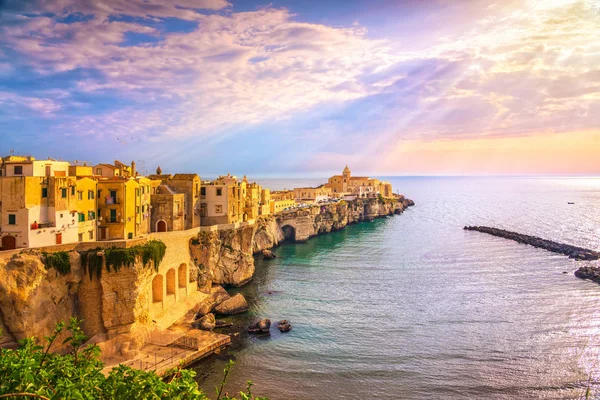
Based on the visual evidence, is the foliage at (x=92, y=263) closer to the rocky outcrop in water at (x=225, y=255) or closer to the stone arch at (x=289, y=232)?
the rocky outcrop in water at (x=225, y=255)

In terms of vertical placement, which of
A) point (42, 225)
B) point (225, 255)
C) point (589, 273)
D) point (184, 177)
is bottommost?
point (589, 273)

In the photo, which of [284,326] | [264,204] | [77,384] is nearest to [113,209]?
[284,326]

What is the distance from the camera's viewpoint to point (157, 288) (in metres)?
30.5

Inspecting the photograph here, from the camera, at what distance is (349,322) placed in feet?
103

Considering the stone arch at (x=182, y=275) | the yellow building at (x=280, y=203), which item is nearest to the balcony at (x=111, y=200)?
the stone arch at (x=182, y=275)

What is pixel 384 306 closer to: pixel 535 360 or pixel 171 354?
pixel 535 360

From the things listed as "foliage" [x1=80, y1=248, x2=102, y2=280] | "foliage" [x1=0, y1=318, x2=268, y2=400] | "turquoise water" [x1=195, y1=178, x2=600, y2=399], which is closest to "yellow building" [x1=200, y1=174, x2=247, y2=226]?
"turquoise water" [x1=195, y1=178, x2=600, y2=399]

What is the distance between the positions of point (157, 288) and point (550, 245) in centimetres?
5824

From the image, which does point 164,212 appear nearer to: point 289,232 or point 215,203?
point 215,203

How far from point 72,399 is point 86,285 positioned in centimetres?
1965

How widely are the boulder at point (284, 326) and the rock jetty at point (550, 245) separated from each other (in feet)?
147

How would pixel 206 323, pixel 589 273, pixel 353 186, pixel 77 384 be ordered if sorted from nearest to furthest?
1. pixel 77 384
2. pixel 206 323
3. pixel 589 273
4. pixel 353 186

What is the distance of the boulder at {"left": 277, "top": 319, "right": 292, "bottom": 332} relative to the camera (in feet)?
98.2

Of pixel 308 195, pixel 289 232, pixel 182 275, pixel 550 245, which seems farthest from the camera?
pixel 308 195
